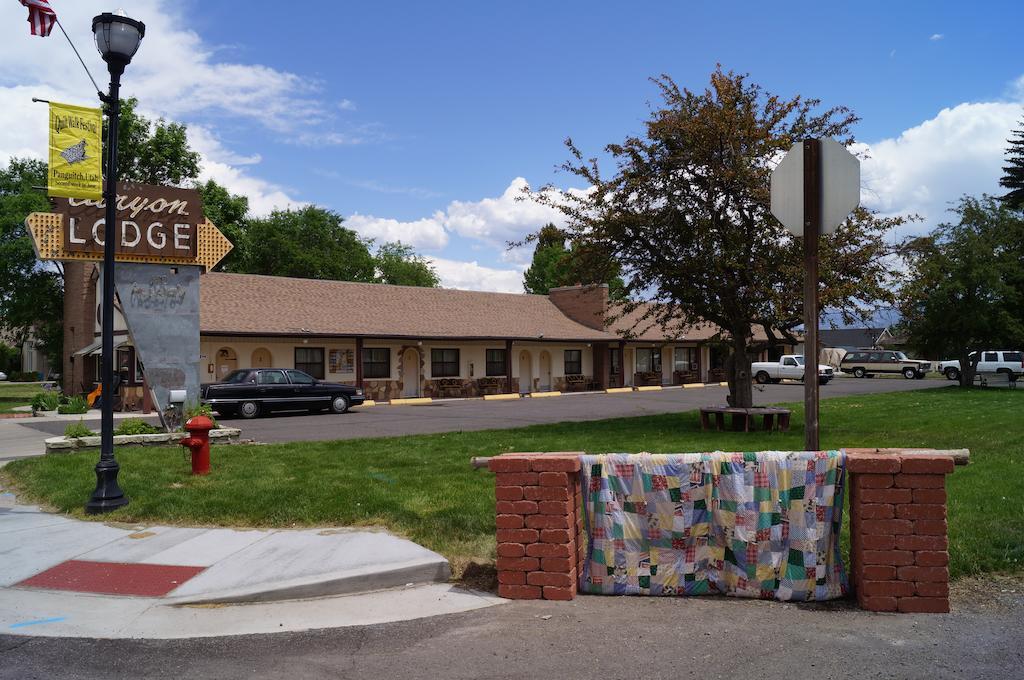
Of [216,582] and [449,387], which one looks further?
[449,387]

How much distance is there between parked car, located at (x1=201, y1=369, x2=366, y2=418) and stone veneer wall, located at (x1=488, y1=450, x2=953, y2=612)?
1903 centimetres

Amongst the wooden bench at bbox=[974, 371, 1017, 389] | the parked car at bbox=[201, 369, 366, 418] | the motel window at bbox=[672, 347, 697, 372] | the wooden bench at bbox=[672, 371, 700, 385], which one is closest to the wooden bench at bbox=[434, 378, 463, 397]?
the parked car at bbox=[201, 369, 366, 418]

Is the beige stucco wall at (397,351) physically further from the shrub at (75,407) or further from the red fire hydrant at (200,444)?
the red fire hydrant at (200,444)

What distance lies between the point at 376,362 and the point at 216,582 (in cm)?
2749

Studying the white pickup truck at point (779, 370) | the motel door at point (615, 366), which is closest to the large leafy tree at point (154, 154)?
the motel door at point (615, 366)

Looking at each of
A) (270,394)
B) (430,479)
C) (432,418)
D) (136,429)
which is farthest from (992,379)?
(136,429)

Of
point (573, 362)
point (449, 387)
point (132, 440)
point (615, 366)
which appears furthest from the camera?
point (615, 366)

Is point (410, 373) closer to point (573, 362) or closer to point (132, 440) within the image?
point (573, 362)

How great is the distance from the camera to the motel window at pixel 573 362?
40.8 m

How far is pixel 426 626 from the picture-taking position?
5.18 metres

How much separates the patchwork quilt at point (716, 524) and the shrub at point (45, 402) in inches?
1044

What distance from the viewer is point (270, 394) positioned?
78.4ft

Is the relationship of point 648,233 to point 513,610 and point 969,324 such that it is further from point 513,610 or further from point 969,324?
point 969,324

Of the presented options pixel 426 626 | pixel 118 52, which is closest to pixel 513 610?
pixel 426 626
